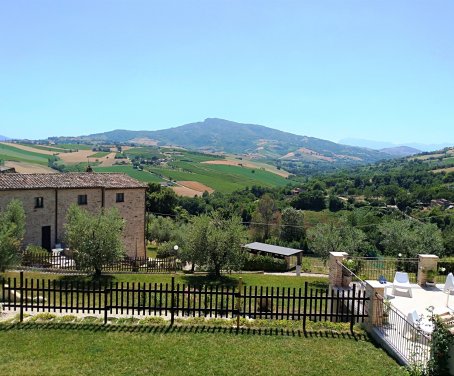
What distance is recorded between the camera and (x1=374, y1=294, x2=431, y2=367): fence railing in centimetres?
1084

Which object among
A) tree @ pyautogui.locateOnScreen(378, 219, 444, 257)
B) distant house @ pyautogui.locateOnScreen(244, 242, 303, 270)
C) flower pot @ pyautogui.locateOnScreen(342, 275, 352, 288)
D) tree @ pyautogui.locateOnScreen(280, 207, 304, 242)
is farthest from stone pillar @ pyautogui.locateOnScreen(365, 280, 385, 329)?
tree @ pyautogui.locateOnScreen(280, 207, 304, 242)

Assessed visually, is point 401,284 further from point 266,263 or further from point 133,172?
point 133,172

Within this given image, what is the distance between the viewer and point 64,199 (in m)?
34.2

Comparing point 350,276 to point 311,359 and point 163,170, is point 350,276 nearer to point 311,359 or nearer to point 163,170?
point 311,359

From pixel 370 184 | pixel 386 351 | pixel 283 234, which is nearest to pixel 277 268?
pixel 386 351

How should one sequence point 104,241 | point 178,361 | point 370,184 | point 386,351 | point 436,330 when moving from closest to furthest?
point 436,330
point 178,361
point 386,351
point 104,241
point 370,184

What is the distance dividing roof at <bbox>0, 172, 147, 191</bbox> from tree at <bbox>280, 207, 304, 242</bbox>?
55652 mm

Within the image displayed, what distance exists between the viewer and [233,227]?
2486 centimetres

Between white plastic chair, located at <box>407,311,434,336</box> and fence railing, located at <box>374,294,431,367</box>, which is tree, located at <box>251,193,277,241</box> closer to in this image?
fence railing, located at <box>374,294,431,367</box>

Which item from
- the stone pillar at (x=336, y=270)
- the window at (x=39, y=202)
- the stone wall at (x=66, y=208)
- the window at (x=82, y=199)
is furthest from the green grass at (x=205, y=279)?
the window at (x=82, y=199)

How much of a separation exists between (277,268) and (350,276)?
1801 cm

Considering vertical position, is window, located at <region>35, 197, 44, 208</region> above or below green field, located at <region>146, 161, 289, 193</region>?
above

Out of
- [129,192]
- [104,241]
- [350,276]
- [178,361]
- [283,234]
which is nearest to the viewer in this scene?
[178,361]

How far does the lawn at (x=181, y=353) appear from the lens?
10617 millimetres
